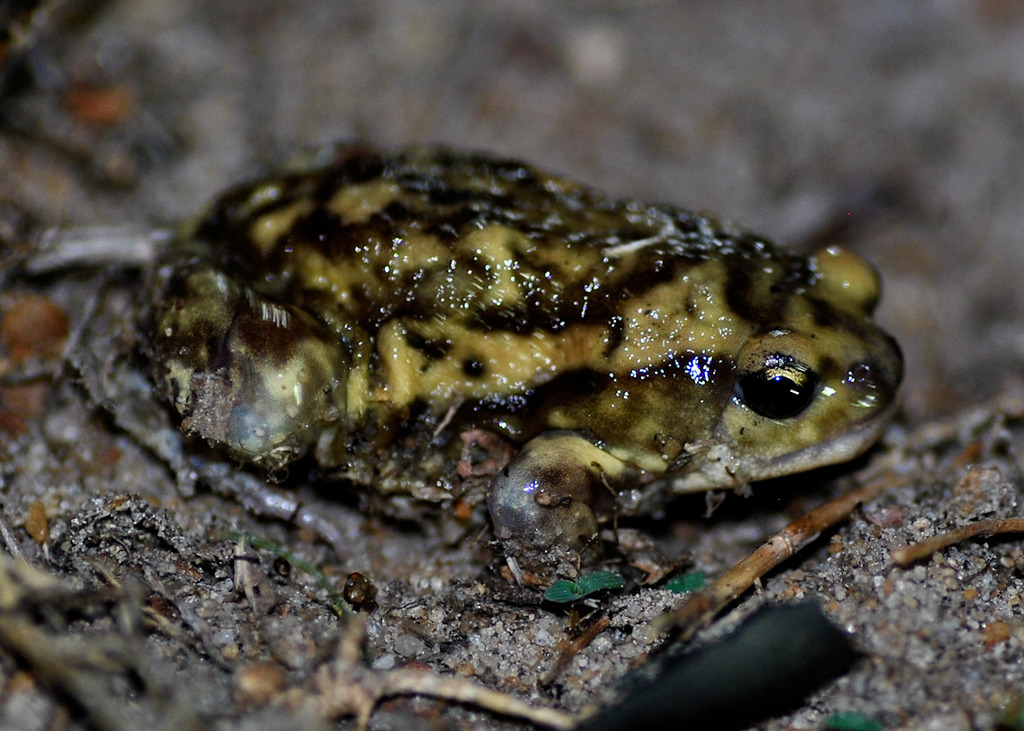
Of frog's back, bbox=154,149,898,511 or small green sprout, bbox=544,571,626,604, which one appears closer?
small green sprout, bbox=544,571,626,604

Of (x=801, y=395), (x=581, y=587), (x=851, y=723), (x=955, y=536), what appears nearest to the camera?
(x=851, y=723)

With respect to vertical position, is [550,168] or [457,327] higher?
[550,168]

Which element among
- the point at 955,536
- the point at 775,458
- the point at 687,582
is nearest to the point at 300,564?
the point at 687,582

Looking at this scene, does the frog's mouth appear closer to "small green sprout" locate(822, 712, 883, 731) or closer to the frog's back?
the frog's back

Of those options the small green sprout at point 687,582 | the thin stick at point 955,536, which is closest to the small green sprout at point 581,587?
the small green sprout at point 687,582

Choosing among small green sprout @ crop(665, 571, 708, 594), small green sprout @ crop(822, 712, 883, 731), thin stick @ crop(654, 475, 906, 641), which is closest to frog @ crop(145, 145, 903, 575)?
thin stick @ crop(654, 475, 906, 641)

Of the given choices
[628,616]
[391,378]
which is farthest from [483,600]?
[391,378]

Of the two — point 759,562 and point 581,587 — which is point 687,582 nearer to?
point 759,562
